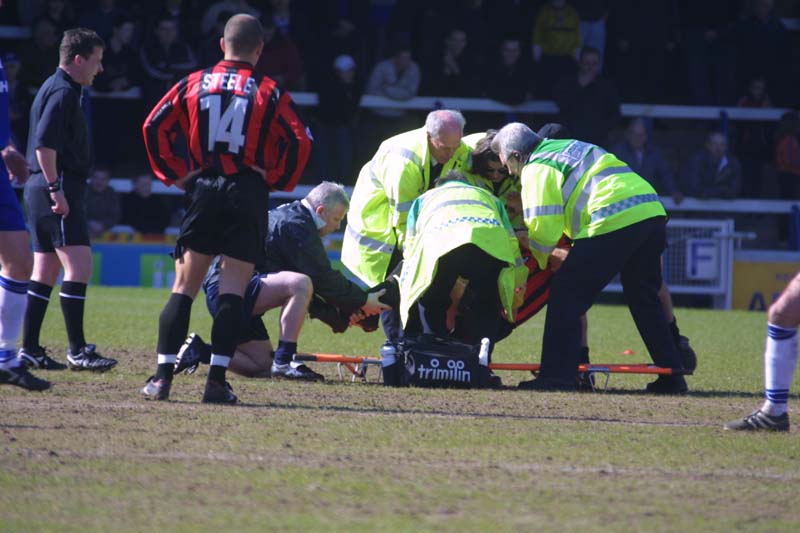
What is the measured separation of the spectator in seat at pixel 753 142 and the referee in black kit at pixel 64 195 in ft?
42.5

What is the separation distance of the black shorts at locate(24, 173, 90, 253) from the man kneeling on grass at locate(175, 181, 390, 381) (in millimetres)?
963

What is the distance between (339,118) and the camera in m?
18.2

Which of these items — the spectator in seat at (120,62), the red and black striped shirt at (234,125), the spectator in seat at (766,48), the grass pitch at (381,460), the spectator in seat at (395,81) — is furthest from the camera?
the spectator in seat at (766,48)

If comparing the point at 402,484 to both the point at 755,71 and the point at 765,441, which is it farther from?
the point at 755,71

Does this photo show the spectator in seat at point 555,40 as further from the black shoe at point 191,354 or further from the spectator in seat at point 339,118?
the black shoe at point 191,354

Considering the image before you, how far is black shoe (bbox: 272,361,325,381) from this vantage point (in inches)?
351

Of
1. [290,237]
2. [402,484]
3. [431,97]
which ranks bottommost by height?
[402,484]

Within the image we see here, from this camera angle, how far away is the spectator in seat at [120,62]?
1812 centimetres

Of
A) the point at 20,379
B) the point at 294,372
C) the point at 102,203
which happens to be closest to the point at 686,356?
the point at 294,372

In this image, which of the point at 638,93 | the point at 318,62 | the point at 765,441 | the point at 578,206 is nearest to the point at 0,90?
the point at 578,206

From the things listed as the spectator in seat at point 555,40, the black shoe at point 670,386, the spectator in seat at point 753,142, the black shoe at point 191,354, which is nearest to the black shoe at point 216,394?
the black shoe at point 191,354

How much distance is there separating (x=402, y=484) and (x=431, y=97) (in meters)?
14.0

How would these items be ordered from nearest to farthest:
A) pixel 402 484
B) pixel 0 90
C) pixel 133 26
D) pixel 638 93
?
pixel 402 484 → pixel 0 90 → pixel 133 26 → pixel 638 93

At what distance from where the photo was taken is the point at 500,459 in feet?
19.5
